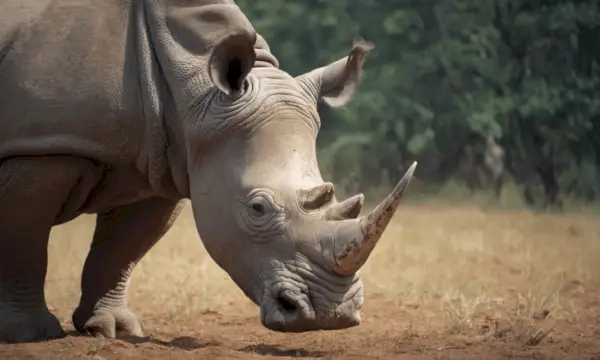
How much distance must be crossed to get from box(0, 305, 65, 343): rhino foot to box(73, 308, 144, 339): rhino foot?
71 centimetres

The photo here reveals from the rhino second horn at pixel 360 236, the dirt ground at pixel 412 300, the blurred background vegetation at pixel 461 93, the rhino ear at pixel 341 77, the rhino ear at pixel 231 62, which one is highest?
the rhino ear at pixel 231 62

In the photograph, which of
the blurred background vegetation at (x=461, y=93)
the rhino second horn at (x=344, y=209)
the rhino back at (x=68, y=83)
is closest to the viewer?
the rhino second horn at (x=344, y=209)

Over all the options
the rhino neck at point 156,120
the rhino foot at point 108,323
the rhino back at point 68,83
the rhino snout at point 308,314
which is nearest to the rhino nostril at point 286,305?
the rhino snout at point 308,314

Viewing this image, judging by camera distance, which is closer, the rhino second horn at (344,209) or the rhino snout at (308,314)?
the rhino snout at (308,314)

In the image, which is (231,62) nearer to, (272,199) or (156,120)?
(156,120)

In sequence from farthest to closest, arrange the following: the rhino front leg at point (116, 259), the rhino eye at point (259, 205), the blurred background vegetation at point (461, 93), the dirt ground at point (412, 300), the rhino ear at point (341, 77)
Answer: the blurred background vegetation at point (461, 93), the rhino front leg at point (116, 259), the rhino ear at point (341, 77), the dirt ground at point (412, 300), the rhino eye at point (259, 205)

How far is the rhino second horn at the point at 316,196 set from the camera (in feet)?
17.7

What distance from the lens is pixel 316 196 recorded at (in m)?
5.41

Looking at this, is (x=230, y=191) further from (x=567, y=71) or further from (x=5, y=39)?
(x=567, y=71)

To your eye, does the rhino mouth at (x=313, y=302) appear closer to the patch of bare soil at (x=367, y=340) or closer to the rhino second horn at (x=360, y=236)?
the rhino second horn at (x=360, y=236)

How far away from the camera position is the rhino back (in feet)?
18.9

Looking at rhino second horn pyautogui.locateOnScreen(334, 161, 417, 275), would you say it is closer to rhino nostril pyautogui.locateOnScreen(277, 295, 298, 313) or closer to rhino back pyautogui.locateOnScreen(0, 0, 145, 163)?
rhino nostril pyautogui.locateOnScreen(277, 295, 298, 313)

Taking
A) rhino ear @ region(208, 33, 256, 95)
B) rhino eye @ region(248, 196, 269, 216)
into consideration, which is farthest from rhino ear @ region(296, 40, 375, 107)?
rhino eye @ region(248, 196, 269, 216)

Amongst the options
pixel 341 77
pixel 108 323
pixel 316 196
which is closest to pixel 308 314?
pixel 316 196
